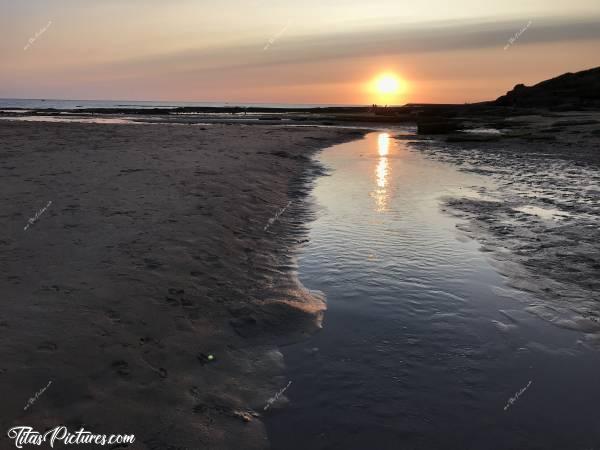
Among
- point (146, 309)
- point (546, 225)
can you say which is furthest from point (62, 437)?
point (546, 225)

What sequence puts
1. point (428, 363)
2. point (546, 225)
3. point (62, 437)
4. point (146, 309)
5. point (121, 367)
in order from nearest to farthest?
point (62, 437) → point (121, 367) → point (428, 363) → point (146, 309) → point (546, 225)

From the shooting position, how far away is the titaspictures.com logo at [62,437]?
3.24 metres

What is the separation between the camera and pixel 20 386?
372 cm

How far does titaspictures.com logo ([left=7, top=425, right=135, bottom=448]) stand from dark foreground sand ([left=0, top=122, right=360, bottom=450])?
0.25 feet

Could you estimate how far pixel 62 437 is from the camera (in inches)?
132

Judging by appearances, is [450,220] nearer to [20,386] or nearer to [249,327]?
[249,327]

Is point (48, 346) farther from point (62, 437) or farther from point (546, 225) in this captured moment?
point (546, 225)

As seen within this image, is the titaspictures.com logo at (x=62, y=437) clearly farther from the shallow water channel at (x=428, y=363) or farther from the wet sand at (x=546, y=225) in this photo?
the wet sand at (x=546, y=225)

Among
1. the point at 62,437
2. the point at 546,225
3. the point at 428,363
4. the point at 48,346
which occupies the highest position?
the point at 48,346

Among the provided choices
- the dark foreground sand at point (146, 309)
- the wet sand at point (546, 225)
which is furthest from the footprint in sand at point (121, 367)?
the wet sand at point (546, 225)

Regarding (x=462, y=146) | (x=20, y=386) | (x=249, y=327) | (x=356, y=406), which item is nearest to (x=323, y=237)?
(x=249, y=327)

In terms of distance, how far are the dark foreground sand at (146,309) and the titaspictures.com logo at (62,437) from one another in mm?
76

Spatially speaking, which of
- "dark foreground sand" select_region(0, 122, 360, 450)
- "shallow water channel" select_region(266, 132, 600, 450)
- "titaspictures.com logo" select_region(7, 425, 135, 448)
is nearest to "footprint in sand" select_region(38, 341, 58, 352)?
"dark foreground sand" select_region(0, 122, 360, 450)

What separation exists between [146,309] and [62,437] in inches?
86.5
